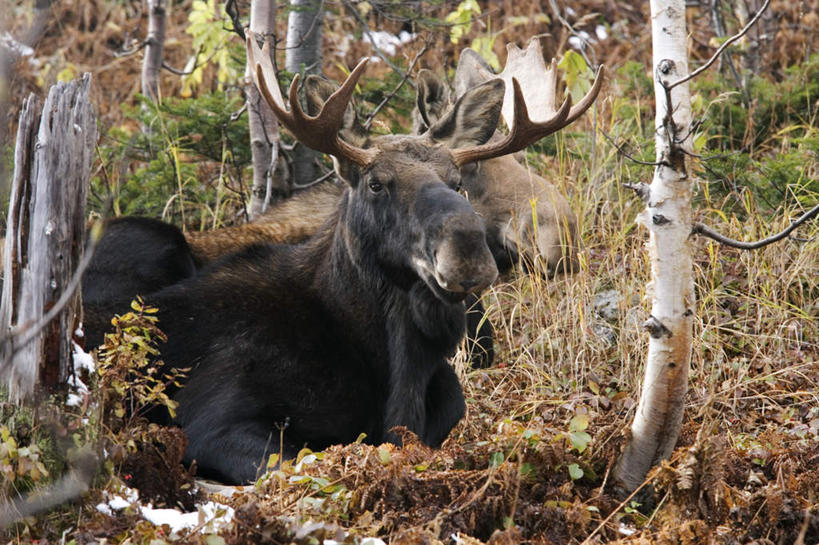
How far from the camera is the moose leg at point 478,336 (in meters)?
7.42

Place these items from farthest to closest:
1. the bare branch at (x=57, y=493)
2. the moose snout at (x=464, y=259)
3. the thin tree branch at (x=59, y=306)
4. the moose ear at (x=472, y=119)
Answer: the moose ear at (x=472, y=119)
the moose snout at (x=464, y=259)
the bare branch at (x=57, y=493)
the thin tree branch at (x=59, y=306)

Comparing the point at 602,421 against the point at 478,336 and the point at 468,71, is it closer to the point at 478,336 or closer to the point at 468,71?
the point at 478,336

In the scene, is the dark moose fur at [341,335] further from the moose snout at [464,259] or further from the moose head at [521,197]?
the moose head at [521,197]

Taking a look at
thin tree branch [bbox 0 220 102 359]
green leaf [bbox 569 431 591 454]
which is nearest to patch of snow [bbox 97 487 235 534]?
thin tree branch [bbox 0 220 102 359]

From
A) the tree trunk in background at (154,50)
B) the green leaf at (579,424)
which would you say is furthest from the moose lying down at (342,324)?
the tree trunk in background at (154,50)

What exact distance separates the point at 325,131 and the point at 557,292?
2725 millimetres

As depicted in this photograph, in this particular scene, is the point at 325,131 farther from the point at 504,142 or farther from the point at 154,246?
the point at 154,246

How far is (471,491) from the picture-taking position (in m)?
4.27

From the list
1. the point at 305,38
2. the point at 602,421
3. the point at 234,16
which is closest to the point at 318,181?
the point at 305,38

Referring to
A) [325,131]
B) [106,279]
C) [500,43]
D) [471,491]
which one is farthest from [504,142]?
[500,43]

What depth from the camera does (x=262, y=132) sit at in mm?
7969

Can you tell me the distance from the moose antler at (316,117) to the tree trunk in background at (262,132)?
1.90 meters

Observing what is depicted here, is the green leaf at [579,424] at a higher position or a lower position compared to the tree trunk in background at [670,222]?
lower

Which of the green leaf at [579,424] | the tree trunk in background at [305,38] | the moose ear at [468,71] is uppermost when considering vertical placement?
the tree trunk in background at [305,38]
